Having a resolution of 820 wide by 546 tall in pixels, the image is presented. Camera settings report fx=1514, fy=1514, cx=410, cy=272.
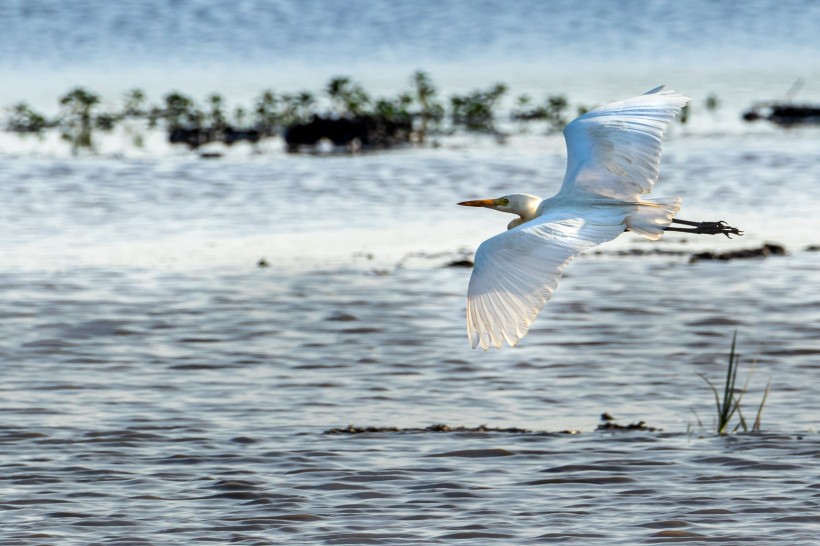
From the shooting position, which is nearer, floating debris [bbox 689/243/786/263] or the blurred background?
the blurred background

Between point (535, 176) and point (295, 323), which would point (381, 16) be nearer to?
point (535, 176)

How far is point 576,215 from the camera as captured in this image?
20.8 ft

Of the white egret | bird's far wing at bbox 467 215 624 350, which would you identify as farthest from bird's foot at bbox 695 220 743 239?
bird's far wing at bbox 467 215 624 350

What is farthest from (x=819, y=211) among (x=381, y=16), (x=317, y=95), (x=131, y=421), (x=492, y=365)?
(x=381, y=16)

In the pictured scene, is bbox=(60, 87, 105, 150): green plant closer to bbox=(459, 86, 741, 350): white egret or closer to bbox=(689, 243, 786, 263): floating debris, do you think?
bbox=(689, 243, 786, 263): floating debris

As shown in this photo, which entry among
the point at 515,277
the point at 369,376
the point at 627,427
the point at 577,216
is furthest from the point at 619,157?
the point at 369,376

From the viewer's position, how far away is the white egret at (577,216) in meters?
5.75

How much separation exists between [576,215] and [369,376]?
339 centimetres

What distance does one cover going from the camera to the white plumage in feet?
18.9

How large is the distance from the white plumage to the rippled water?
1434 mm

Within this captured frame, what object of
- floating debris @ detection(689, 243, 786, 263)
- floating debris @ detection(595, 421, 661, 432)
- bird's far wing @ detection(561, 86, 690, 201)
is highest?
bird's far wing @ detection(561, 86, 690, 201)

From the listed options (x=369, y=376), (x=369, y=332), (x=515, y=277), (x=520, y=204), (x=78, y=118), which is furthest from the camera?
(x=78, y=118)

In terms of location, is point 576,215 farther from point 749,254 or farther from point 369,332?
point 749,254

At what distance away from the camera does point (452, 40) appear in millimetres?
33406
